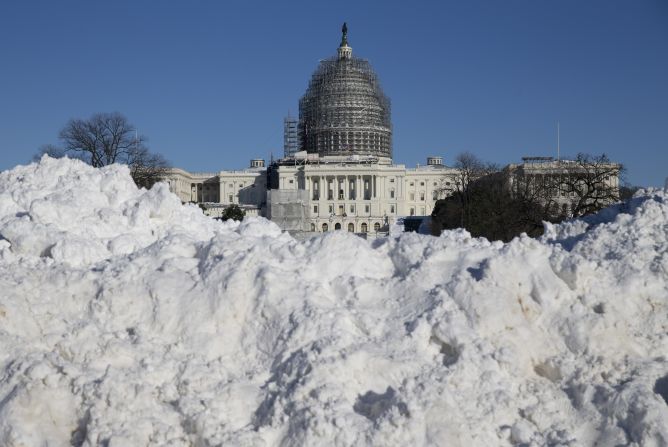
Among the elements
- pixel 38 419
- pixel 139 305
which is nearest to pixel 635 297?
pixel 139 305

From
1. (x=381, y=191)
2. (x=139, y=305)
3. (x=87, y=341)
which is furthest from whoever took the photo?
(x=381, y=191)

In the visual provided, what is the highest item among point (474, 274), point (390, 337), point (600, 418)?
point (474, 274)

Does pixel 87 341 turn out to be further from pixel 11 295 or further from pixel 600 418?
pixel 600 418

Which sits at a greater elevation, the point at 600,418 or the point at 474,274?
the point at 474,274

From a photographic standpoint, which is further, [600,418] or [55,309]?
[55,309]

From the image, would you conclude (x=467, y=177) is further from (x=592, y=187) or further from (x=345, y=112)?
(x=345, y=112)

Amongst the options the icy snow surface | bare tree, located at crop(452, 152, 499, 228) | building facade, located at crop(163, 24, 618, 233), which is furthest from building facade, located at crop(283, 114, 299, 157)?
the icy snow surface

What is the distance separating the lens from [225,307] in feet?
25.7

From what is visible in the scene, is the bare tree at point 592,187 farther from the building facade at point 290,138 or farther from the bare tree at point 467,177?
the building facade at point 290,138

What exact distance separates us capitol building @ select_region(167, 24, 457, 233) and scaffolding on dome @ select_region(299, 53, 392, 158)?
0.12m

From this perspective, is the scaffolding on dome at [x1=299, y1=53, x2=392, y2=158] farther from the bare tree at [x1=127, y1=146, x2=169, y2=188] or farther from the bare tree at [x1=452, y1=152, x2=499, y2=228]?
the bare tree at [x1=127, y1=146, x2=169, y2=188]

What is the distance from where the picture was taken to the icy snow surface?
6.61 metres

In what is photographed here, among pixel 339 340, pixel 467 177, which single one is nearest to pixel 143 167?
pixel 467 177

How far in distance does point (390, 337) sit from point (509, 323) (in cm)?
115
